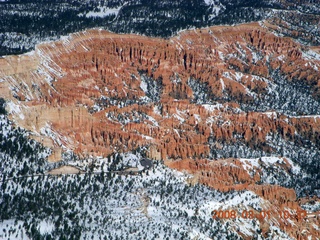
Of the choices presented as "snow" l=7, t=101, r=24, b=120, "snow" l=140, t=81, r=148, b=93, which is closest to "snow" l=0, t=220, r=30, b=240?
"snow" l=7, t=101, r=24, b=120

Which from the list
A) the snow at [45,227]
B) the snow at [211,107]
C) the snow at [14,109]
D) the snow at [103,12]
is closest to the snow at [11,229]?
the snow at [45,227]

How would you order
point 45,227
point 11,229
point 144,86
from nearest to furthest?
point 11,229 < point 45,227 < point 144,86

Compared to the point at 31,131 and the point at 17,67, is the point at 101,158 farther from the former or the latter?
the point at 17,67

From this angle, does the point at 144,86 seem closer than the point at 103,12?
Yes

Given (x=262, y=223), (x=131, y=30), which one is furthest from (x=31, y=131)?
(x=131, y=30)

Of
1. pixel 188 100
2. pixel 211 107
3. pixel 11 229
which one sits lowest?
pixel 188 100

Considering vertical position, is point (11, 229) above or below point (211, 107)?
above
